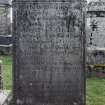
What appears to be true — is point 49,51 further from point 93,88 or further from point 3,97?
point 93,88

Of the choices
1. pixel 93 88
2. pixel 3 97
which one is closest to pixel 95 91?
pixel 93 88

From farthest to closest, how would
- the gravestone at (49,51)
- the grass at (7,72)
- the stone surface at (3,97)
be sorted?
the grass at (7,72) → the stone surface at (3,97) → the gravestone at (49,51)

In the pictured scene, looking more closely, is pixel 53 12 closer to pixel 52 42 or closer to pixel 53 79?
pixel 52 42

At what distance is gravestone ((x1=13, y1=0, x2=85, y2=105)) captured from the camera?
613 cm

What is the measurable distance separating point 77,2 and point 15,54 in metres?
1.31

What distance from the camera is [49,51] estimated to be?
6.19m

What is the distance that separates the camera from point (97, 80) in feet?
31.7

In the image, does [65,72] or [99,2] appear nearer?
[65,72]

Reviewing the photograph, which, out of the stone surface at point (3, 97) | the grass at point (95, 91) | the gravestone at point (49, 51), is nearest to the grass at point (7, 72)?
the stone surface at point (3, 97)

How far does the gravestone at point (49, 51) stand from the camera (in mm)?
6129

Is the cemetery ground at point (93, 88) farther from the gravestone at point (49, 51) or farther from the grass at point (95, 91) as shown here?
the gravestone at point (49, 51)

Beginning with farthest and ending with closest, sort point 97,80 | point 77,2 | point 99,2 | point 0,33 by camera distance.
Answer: point 0,33 < point 99,2 < point 97,80 < point 77,2

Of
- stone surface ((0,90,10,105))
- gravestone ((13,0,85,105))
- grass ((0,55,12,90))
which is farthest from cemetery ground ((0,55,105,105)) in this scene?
stone surface ((0,90,10,105))

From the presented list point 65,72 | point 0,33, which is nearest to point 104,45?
point 65,72
